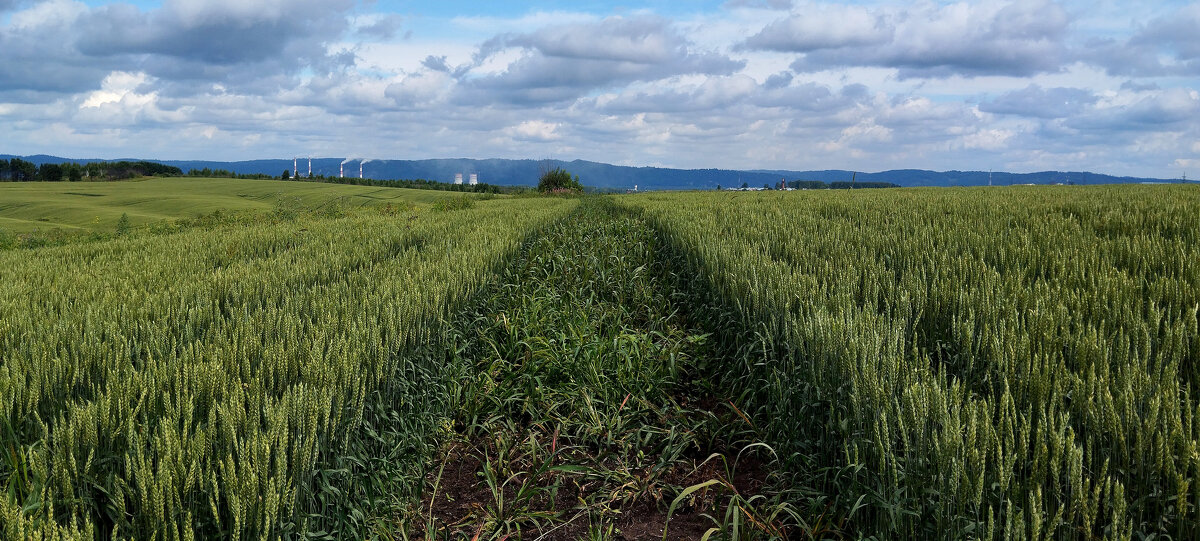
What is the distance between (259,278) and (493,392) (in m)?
2.11

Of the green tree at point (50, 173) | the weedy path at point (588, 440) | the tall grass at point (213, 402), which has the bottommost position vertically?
the weedy path at point (588, 440)

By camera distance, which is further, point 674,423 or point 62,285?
point 62,285

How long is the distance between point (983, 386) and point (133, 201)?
71.7 metres

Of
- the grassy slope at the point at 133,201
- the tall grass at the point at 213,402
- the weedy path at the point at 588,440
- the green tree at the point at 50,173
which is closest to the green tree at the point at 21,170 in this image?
the green tree at the point at 50,173

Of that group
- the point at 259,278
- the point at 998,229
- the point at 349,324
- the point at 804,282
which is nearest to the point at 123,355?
the point at 349,324

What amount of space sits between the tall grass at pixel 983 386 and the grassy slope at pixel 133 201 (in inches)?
1181

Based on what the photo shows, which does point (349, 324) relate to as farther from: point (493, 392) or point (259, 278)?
point (259, 278)

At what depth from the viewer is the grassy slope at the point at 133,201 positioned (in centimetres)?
4069

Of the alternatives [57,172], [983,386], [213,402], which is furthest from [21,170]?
[983,386]

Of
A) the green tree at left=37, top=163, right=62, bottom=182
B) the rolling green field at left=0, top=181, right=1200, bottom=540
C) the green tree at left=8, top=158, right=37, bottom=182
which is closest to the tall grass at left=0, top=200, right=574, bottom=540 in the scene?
the rolling green field at left=0, top=181, right=1200, bottom=540

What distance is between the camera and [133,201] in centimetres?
5788

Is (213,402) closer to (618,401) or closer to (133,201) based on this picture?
(618,401)

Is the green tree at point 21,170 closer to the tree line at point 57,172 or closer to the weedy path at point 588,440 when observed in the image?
the tree line at point 57,172

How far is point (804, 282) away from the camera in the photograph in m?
4.05
